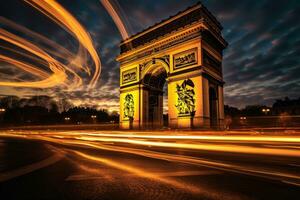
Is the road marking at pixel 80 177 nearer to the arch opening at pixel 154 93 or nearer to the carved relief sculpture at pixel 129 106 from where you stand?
the arch opening at pixel 154 93

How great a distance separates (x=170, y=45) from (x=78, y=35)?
42.0 ft

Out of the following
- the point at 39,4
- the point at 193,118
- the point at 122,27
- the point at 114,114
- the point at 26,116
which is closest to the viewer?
the point at 39,4

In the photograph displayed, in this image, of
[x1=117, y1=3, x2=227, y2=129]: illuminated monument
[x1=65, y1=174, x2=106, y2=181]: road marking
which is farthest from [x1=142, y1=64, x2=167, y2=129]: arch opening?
[x1=65, y1=174, x2=106, y2=181]: road marking

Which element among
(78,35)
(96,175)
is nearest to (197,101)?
(78,35)

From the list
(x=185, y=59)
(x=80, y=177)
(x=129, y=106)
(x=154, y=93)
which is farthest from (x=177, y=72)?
(x=80, y=177)

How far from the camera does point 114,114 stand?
297 feet

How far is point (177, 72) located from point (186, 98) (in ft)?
12.1

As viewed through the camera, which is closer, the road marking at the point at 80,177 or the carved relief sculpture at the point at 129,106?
the road marking at the point at 80,177

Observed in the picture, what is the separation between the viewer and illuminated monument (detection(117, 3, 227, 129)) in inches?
1017

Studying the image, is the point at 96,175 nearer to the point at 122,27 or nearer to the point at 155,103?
the point at 122,27

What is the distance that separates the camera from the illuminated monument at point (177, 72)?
2583 cm

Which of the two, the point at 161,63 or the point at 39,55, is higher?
the point at 161,63

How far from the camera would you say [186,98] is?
26172 millimetres

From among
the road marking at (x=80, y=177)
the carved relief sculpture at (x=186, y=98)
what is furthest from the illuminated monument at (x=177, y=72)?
the road marking at (x=80, y=177)
